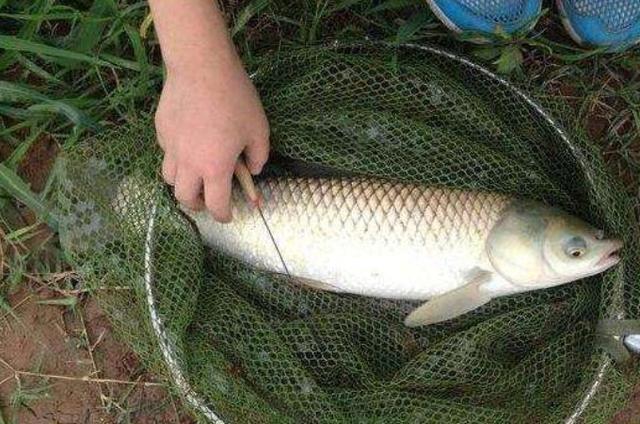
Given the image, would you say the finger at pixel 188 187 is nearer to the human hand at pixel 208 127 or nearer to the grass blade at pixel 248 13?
the human hand at pixel 208 127

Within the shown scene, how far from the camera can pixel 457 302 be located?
1.67 metres

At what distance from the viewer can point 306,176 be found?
169 cm

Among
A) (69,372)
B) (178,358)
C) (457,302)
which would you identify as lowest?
(69,372)

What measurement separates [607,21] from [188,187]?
1.02 m

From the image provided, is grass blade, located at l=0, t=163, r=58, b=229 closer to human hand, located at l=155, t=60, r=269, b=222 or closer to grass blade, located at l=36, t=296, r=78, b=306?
grass blade, located at l=36, t=296, r=78, b=306

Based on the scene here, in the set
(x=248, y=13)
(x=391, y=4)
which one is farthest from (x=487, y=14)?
(x=248, y=13)

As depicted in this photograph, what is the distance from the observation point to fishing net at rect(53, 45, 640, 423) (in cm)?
166

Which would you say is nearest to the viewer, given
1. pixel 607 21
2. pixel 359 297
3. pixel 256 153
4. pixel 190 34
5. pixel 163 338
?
pixel 190 34

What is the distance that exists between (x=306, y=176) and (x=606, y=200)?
1.94 ft

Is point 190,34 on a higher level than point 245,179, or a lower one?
higher

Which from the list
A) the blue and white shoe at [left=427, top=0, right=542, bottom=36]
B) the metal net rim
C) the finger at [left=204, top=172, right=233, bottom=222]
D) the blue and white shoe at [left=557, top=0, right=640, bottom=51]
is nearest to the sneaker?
the blue and white shoe at [left=427, top=0, right=542, bottom=36]

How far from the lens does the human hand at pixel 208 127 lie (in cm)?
141

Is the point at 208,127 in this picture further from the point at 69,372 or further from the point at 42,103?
the point at 69,372

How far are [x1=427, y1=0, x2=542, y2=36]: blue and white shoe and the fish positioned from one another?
15.6 inches
